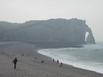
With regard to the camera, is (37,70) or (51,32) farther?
(51,32)

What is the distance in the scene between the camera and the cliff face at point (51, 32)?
475 feet

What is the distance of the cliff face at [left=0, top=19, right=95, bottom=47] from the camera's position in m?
145

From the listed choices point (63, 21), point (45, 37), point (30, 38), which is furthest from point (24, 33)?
point (63, 21)

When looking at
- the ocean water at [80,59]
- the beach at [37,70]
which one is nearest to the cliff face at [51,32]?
the ocean water at [80,59]

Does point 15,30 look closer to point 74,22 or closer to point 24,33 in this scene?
point 24,33

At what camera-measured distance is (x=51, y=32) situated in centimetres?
16862

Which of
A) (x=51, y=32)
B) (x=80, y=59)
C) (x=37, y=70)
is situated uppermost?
(x=37, y=70)

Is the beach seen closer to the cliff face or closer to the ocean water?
the ocean water

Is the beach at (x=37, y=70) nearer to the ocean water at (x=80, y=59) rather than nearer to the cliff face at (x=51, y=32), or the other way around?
the ocean water at (x=80, y=59)

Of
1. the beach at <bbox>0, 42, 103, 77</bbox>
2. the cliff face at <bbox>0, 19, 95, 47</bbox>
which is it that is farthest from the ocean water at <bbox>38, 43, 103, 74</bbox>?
the cliff face at <bbox>0, 19, 95, 47</bbox>

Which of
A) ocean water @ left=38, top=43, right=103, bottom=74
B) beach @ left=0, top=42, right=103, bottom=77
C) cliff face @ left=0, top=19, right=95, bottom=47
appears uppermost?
beach @ left=0, top=42, right=103, bottom=77

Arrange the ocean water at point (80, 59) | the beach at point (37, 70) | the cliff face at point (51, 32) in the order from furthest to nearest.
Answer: the cliff face at point (51, 32)
the ocean water at point (80, 59)
the beach at point (37, 70)

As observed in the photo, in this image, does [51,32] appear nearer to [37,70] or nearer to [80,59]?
[80,59]

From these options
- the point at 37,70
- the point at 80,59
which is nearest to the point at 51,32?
the point at 80,59
